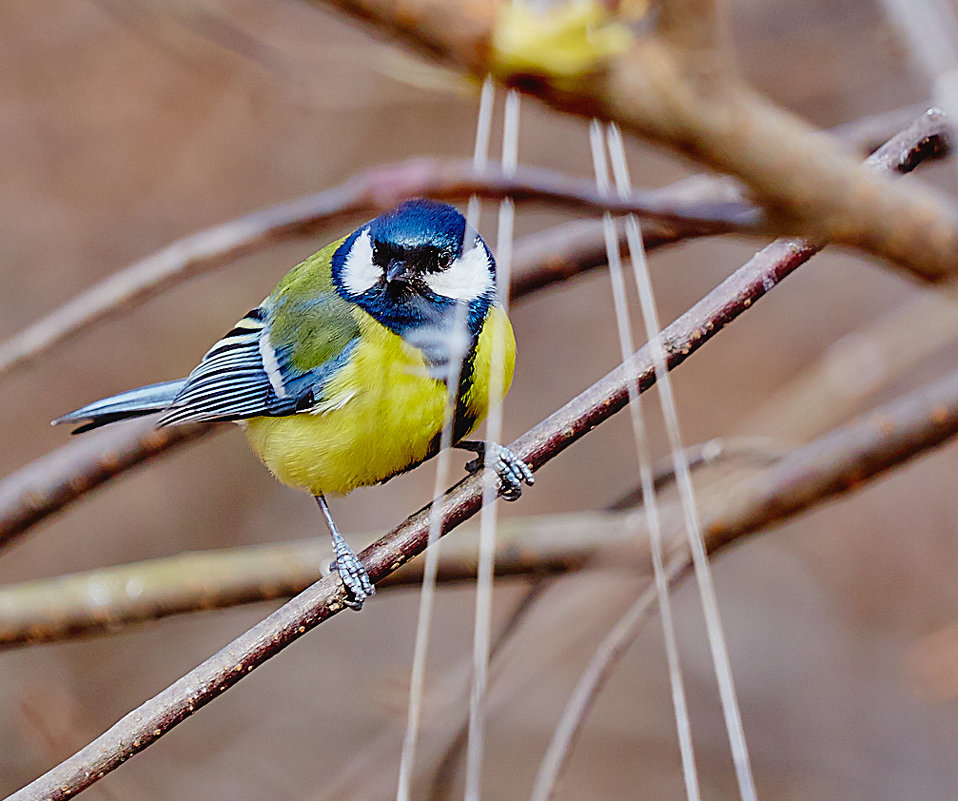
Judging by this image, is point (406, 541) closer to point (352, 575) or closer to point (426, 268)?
point (352, 575)

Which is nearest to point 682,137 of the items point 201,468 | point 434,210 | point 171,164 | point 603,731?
point 434,210

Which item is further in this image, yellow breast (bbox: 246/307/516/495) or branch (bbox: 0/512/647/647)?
branch (bbox: 0/512/647/647)

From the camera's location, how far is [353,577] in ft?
4.04

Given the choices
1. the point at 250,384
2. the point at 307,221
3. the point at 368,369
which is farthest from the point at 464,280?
the point at 307,221

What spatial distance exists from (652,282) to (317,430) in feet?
8.18

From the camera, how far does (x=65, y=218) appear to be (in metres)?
3.48

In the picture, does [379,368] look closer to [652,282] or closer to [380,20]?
[380,20]

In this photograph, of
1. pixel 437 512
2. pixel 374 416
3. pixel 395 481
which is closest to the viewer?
pixel 437 512

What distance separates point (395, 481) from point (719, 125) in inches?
132

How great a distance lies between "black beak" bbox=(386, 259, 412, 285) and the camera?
4.65 ft

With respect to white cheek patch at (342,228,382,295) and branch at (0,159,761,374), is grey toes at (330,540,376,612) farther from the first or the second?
branch at (0,159,761,374)

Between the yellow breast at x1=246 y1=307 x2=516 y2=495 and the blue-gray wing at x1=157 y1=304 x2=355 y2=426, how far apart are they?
1.2 inches

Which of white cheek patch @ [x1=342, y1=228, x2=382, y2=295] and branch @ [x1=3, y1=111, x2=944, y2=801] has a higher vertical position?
white cheek patch @ [x1=342, y1=228, x2=382, y2=295]

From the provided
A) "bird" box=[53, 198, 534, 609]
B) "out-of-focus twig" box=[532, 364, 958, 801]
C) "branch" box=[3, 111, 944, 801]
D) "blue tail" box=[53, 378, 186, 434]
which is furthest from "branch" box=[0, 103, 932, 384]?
"blue tail" box=[53, 378, 186, 434]
